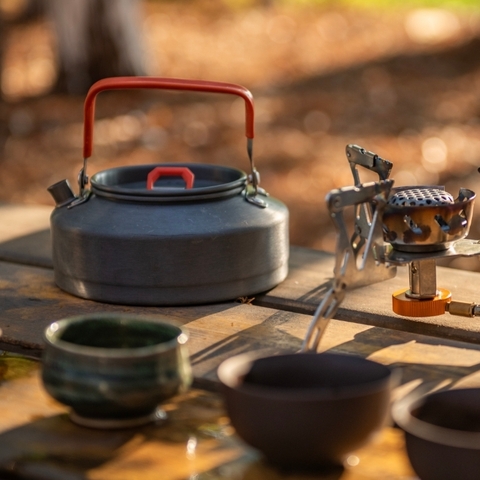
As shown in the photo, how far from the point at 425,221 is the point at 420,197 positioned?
49 mm

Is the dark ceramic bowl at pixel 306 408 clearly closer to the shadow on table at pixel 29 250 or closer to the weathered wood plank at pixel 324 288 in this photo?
the weathered wood plank at pixel 324 288

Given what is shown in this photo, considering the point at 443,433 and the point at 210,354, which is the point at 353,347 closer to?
the point at 210,354

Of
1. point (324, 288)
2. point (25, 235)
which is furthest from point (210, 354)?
point (25, 235)

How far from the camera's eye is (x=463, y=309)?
143cm

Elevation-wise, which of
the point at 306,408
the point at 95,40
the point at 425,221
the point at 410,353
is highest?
the point at 95,40

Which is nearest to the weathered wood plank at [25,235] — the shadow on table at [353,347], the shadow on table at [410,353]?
the shadow on table at [353,347]

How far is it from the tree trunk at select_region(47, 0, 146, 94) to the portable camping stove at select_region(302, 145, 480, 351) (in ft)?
16.4

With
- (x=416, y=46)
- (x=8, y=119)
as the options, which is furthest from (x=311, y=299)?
(x=416, y=46)

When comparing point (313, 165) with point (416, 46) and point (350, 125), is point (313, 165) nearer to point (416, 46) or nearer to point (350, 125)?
point (350, 125)

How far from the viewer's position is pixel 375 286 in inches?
68.8

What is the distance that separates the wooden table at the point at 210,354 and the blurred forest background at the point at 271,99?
248cm

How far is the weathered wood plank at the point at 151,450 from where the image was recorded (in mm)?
1021

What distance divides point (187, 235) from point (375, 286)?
1.34 ft

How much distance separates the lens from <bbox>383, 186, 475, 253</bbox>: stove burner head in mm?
1344
